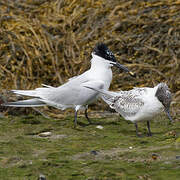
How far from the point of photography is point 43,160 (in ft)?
13.1

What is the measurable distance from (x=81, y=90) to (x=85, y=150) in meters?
1.21

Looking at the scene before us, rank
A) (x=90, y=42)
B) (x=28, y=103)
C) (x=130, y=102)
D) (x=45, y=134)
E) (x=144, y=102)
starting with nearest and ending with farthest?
(x=144, y=102) → (x=130, y=102) → (x=45, y=134) → (x=28, y=103) → (x=90, y=42)

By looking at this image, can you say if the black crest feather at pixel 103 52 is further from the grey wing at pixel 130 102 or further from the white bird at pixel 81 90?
the grey wing at pixel 130 102

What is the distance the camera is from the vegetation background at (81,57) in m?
4.82

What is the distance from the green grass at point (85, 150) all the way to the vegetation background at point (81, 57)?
1 cm

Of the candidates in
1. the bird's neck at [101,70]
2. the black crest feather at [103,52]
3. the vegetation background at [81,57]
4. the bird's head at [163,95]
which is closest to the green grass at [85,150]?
the vegetation background at [81,57]

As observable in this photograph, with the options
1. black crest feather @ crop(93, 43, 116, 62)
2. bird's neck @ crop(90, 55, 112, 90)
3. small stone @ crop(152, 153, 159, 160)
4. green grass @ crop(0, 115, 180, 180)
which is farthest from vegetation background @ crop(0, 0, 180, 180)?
black crest feather @ crop(93, 43, 116, 62)

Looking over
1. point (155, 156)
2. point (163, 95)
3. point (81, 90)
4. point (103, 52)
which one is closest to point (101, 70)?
point (103, 52)

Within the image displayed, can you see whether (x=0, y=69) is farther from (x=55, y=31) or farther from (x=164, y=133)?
(x=164, y=133)

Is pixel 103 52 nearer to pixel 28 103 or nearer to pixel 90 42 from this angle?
pixel 28 103

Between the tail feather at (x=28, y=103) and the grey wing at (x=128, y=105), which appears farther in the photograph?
the tail feather at (x=28, y=103)

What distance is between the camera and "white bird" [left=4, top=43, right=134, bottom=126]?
550 centimetres

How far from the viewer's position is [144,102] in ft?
15.7

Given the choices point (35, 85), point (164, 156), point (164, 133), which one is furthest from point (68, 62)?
point (164, 156)
